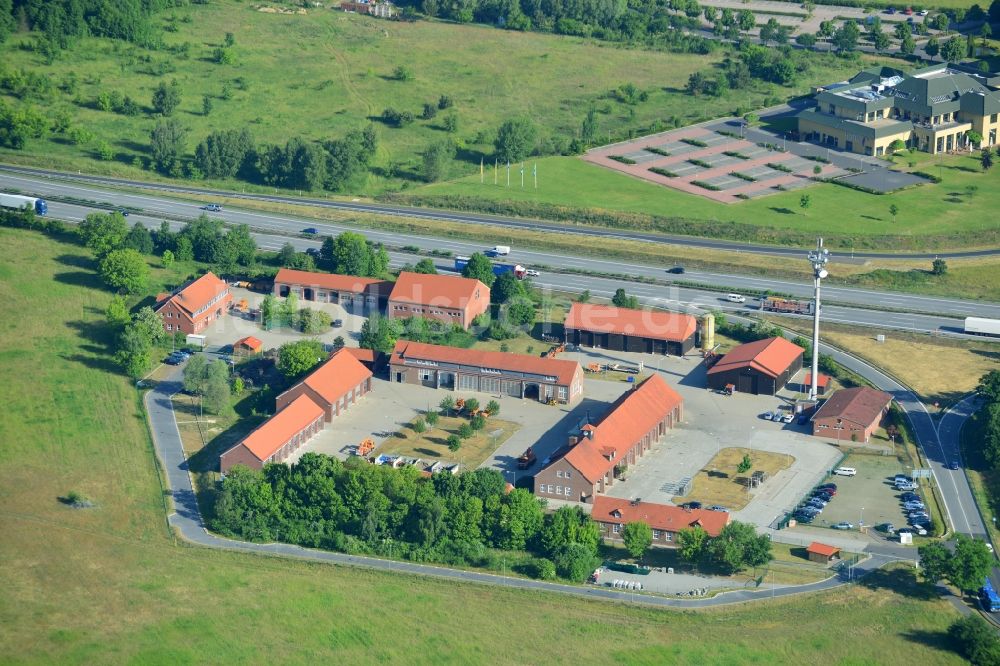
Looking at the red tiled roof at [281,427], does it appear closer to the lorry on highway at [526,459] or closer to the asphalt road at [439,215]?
the lorry on highway at [526,459]

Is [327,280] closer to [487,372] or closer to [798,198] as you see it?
[487,372]

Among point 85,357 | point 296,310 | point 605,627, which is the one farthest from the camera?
point 296,310

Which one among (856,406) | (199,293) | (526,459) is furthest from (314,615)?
(199,293)

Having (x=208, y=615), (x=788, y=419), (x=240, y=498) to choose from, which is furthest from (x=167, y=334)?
(x=788, y=419)

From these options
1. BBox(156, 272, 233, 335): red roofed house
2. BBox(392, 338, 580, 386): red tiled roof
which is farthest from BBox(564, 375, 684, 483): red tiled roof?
BBox(156, 272, 233, 335): red roofed house

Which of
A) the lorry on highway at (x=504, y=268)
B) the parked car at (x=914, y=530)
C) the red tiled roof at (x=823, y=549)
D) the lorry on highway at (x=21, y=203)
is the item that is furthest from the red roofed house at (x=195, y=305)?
the parked car at (x=914, y=530)

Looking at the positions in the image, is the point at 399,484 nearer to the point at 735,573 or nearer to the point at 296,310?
the point at 735,573
